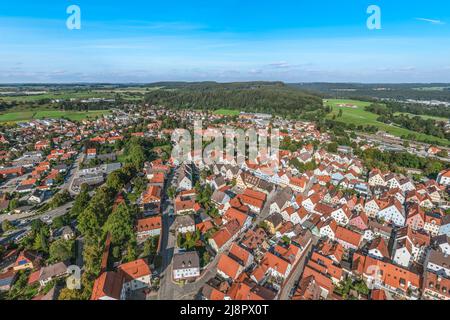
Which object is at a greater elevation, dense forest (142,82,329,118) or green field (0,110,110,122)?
dense forest (142,82,329,118)

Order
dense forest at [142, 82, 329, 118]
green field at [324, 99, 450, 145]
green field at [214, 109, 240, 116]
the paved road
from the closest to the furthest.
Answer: the paved road, green field at [324, 99, 450, 145], green field at [214, 109, 240, 116], dense forest at [142, 82, 329, 118]

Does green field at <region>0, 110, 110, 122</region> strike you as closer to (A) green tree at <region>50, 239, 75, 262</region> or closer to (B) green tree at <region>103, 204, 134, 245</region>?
(B) green tree at <region>103, 204, 134, 245</region>

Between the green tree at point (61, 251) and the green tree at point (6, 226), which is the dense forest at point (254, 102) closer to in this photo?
the green tree at point (61, 251)

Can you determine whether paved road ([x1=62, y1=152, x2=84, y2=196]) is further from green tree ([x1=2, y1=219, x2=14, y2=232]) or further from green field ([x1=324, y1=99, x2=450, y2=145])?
green field ([x1=324, y1=99, x2=450, y2=145])

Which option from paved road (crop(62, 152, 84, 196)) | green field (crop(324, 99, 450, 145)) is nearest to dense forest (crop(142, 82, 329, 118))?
green field (crop(324, 99, 450, 145))

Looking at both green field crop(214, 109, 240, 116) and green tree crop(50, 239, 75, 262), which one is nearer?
green tree crop(50, 239, 75, 262)

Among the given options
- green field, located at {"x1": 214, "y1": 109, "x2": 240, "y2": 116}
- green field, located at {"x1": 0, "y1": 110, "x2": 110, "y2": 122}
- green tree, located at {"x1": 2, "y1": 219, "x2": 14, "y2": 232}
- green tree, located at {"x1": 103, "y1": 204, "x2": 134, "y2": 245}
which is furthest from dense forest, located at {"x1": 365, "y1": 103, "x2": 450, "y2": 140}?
green field, located at {"x1": 0, "y1": 110, "x2": 110, "y2": 122}

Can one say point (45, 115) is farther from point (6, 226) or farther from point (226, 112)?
point (6, 226)

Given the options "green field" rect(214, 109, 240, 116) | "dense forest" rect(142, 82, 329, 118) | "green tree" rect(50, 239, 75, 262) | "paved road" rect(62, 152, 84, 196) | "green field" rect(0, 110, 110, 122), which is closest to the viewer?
"green tree" rect(50, 239, 75, 262)

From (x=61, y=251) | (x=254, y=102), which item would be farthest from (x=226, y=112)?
(x=61, y=251)

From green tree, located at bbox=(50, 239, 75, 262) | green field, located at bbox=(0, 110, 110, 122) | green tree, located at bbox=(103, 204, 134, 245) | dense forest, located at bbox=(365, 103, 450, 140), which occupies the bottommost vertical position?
green tree, located at bbox=(50, 239, 75, 262)
